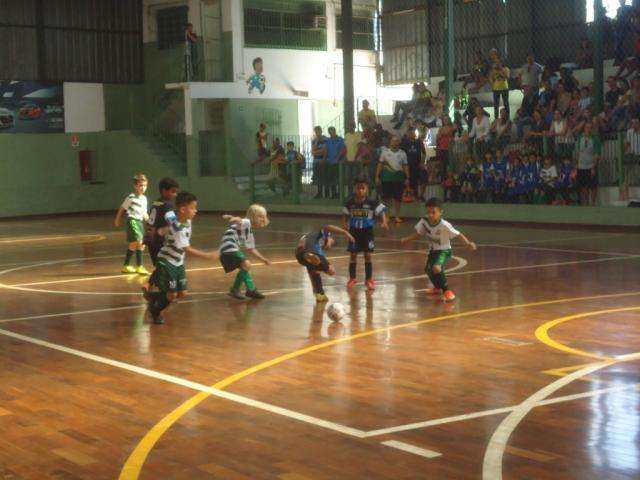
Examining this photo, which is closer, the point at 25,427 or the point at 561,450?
the point at 561,450

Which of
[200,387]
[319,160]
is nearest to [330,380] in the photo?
[200,387]

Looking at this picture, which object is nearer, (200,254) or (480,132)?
(200,254)

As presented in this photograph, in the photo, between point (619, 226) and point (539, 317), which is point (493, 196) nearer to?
point (619, 226)

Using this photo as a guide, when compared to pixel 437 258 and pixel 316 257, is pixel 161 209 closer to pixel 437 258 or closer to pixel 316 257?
pixel 316 257

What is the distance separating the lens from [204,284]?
17.2 metres

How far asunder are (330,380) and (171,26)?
104ft

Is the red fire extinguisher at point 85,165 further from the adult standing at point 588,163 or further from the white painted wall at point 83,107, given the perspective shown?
the adult standing at point 588,163

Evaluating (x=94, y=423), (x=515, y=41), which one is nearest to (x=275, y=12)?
(x=515, y=41)

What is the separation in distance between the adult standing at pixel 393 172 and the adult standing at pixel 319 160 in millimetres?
4106

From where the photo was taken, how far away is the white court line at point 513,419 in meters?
7.02

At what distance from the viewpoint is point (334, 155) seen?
33.0 m

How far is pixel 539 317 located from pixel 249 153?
85.5 ft

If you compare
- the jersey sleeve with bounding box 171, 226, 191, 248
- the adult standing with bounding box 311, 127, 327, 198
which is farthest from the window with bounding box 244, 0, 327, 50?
the jersey sleeve with bounding box 171, 226, 191, 248

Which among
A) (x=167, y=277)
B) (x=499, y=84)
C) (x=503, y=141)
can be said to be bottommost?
(x=167, y=277)
